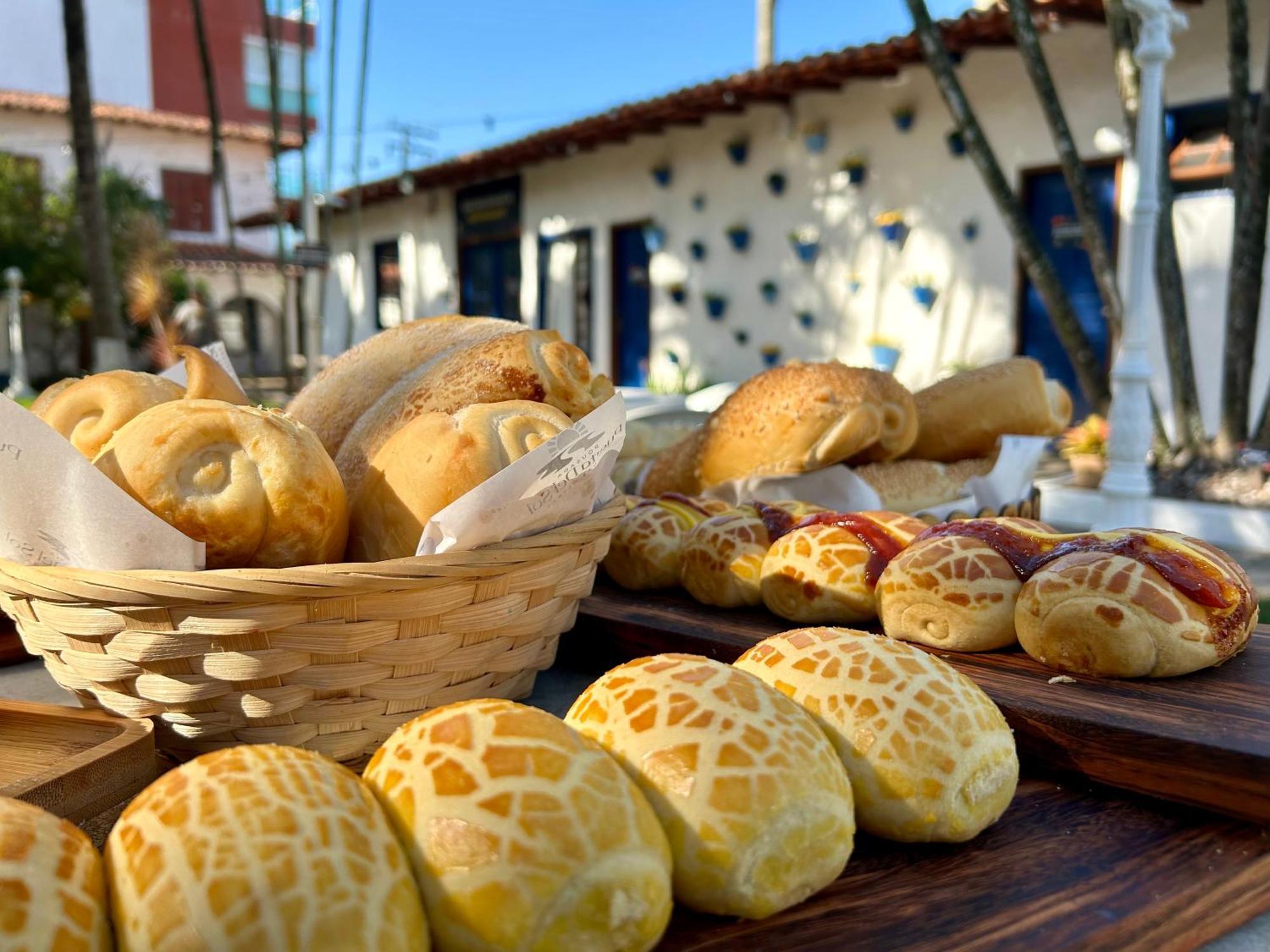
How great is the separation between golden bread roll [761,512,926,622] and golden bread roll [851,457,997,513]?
2.10 feet

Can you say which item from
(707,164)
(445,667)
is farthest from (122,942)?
(707,164)

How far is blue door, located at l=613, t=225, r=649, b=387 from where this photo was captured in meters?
10.0

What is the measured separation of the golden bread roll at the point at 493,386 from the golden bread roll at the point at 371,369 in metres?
0.10

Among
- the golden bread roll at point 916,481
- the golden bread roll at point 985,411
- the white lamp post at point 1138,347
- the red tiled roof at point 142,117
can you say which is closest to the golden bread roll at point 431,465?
the golden bread roll at point 916,481

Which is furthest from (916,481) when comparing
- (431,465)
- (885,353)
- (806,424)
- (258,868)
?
(885,353)

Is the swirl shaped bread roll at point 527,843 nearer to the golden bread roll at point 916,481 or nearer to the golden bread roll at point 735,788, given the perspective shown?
the golden bread roll at point 735,788

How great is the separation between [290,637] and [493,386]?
521mm

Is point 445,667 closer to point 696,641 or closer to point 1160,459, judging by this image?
point 696,641

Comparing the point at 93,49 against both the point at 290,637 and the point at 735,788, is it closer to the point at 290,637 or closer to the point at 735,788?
the point at 290,637

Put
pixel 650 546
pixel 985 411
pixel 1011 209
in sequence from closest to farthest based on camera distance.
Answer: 1. pixel 650 546
2. pixel 985 411
3. pixel 1011 209

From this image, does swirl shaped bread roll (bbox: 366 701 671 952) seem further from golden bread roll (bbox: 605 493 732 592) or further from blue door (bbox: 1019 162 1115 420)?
blue door (bbox: 1019 162 1115 420)

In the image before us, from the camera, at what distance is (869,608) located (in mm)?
1321

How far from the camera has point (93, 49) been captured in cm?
2205

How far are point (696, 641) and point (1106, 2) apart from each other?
4382mm
